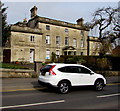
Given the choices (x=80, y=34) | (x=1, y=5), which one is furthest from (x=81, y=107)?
(x=80, y=34)

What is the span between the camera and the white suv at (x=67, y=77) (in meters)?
7.63

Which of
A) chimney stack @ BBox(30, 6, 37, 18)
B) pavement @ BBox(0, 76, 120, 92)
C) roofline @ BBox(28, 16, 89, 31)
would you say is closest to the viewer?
pavement @ BBox(0, 76, 120, 92)

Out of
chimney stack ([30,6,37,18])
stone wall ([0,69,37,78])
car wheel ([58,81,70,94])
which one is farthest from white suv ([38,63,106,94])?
chimney stack ([30,6,37,18])

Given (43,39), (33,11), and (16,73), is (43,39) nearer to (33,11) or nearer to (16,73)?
(33,11)

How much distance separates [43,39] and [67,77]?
24.8 metres

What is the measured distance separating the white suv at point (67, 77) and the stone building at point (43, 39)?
19.8m

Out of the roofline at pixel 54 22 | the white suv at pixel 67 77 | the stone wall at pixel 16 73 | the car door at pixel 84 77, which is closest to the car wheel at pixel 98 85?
the white suv at pixel 67 77

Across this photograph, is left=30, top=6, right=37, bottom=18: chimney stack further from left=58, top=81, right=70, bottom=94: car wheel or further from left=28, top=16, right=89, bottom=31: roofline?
left=58, top=81, right=70, bottom=94: car wheel

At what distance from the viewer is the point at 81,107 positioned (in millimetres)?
5469

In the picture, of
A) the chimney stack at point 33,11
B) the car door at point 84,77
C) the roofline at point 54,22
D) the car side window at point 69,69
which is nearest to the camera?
the car side window at point 69,69

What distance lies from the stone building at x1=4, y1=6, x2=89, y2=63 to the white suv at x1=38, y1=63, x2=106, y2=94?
19836 mm

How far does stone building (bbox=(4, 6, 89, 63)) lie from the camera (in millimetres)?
28094

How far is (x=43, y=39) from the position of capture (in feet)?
104

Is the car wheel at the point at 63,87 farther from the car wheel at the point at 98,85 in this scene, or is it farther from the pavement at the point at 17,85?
the pavement at the point at 17,85
